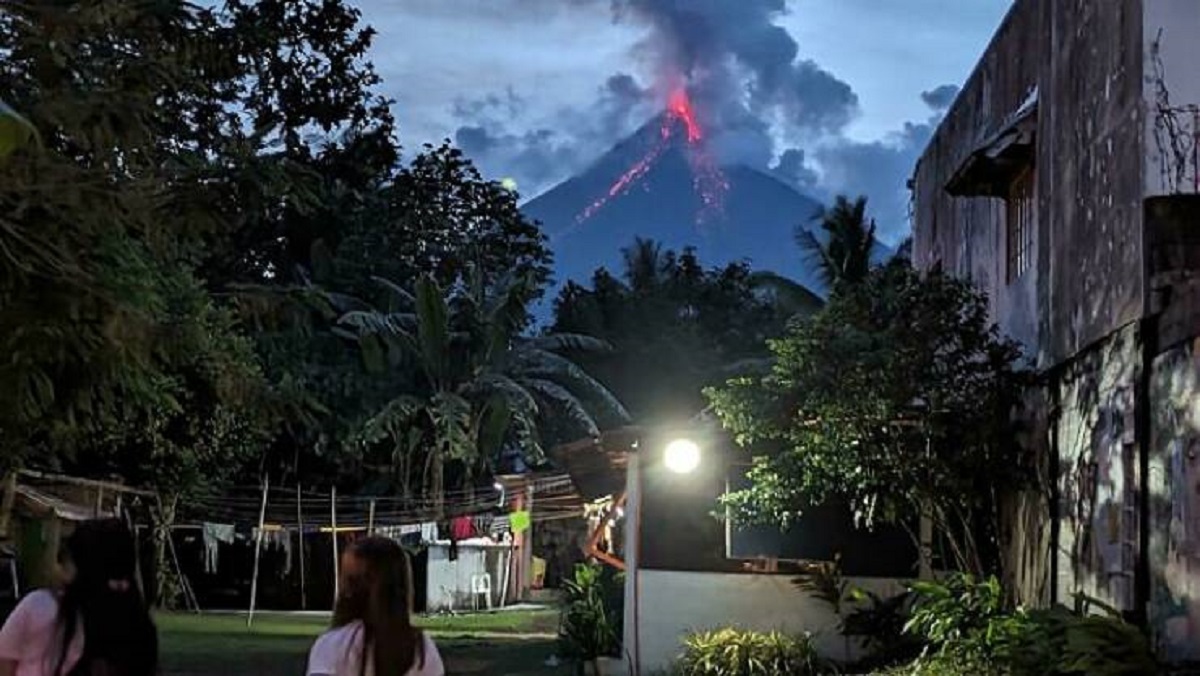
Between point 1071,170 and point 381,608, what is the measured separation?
8.25 meters

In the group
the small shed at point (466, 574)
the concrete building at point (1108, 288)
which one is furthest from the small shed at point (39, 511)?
the small shed at point (466, 574)

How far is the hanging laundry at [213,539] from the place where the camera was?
98.4 ft

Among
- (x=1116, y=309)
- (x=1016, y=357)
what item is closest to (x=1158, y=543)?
(x=1116, y=309)

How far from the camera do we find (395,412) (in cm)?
2875

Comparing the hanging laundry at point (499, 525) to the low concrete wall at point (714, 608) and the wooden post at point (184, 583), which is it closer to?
the wooden post at point (184, 583)

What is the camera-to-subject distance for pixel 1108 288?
1030 cm

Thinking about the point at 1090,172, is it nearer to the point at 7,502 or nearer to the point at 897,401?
the point at 897,401

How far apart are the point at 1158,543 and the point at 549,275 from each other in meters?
29.3

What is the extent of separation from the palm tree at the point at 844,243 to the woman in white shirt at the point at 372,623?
2314 cm

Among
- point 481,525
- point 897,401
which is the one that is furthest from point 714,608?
point 481,525

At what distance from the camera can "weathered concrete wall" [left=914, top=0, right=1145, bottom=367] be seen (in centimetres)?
994

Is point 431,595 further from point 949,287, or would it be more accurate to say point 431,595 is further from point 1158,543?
point 1158,543

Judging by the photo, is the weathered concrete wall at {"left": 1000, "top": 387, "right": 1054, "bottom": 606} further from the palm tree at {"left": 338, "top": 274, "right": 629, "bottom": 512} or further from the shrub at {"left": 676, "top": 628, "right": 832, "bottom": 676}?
the palm tree at {"left": 338, "top": 274, "right": 629, "bottom": 512}

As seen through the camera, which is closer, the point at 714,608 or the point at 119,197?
the point at 119,197
